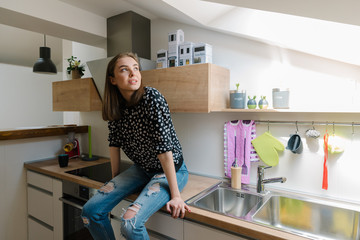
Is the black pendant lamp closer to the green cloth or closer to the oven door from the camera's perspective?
the oven door

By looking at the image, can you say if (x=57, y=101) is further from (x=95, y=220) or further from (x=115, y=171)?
(x=95, y=220)

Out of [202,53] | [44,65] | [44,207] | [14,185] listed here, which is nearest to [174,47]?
[202,53]

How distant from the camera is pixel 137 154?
1.46 metres

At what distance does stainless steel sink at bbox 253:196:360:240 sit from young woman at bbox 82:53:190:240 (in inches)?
19.6

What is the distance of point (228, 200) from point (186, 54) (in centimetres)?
101

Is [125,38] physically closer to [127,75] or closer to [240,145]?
[127,75]

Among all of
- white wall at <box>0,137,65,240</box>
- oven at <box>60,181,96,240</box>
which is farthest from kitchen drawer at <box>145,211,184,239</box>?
white wall at <box>0,137,65,240</box>

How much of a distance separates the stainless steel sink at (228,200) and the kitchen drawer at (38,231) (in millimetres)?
1342

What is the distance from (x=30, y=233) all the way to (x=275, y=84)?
2402mm

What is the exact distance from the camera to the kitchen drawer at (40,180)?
196 cm

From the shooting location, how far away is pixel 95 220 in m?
1.28

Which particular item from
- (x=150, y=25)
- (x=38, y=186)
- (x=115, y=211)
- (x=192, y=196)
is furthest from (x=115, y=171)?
(x=150, y=25)

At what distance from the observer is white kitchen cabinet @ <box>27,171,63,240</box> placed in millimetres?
1880

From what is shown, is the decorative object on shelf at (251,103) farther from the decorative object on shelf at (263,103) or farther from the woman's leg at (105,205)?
the woman's leg at (105,205)
